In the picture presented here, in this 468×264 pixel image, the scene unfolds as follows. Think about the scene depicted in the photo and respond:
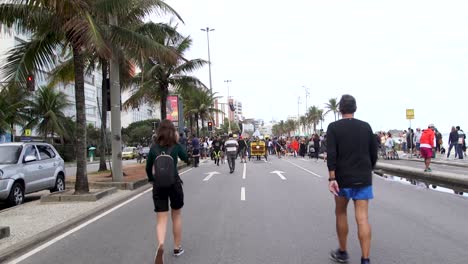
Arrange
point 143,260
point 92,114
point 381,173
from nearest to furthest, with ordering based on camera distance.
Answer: point 143,260 < point 381,173 < point 92,114

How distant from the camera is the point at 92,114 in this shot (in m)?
87.4

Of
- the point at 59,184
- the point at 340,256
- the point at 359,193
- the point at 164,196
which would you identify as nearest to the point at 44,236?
the point at 164,196

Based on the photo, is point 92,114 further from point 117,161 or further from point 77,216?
point 77,216

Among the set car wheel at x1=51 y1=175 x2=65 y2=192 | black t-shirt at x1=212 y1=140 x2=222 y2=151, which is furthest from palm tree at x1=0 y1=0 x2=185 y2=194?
black t-shirt at x1=212 y1=140 x2=222 y2=151

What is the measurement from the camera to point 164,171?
20.0 ft

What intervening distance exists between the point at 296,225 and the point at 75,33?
713 centimetres

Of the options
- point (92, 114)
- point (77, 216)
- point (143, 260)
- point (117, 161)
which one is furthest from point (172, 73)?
point (92, 114)

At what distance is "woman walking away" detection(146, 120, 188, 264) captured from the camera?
6.12 meters

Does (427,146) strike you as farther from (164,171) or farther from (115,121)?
(164,171)

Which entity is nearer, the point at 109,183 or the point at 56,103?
the point at 109,183

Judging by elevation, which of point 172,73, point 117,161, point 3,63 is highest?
point 172,73

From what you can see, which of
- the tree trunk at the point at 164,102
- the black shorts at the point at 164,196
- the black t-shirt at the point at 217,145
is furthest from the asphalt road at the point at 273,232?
the black t-shirt at the point at 217,145

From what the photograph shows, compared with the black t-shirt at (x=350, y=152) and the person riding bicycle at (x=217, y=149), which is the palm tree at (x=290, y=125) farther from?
the black t-shirt at (x=350, y=152)

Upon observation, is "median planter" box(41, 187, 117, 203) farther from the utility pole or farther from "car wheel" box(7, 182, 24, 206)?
the utility pole
